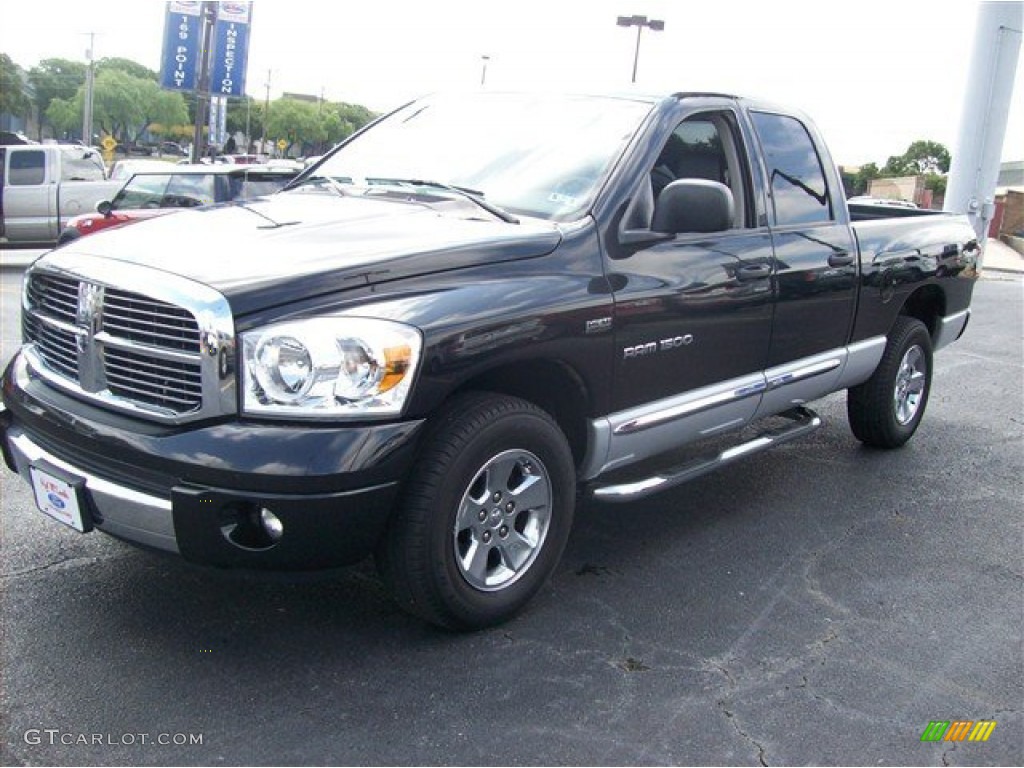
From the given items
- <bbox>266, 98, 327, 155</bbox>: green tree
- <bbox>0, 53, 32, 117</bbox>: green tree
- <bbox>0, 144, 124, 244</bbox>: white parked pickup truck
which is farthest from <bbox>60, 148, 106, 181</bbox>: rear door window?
<bbox>266, 98, 327, 155</bbox>: green tree

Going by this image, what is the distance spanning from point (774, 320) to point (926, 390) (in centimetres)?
227

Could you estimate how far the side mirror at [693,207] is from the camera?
3.90 m

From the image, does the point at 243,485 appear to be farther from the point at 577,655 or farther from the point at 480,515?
the point at 577,655

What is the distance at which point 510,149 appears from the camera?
4270mm

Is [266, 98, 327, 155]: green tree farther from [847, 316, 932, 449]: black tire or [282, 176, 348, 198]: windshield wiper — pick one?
[282, 176, 348, 198]: windshield wiper

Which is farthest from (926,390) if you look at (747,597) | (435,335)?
(435,335)

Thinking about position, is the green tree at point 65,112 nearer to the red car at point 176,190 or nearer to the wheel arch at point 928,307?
the red car at point 176,190

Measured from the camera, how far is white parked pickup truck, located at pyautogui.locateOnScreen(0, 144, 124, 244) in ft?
50.9

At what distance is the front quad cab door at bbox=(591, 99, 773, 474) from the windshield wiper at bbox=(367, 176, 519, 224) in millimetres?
412

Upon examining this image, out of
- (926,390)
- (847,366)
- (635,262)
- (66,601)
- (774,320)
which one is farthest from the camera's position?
(926,390)

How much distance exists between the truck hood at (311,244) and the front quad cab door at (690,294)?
47cm

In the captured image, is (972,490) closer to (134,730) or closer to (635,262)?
(635,262)

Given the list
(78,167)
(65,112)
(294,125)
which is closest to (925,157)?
(78,167)

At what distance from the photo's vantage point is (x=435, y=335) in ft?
10.4
